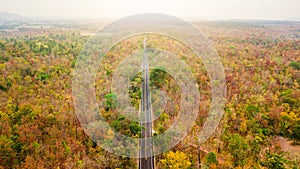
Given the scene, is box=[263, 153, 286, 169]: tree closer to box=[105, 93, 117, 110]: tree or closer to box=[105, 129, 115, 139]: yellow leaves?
box=[105, 129, 115, 139]: yellow leaves

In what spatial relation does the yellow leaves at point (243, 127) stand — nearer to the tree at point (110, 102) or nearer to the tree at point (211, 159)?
the tree at point (211, 159)

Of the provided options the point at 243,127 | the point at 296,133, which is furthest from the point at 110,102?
the point at 296,133

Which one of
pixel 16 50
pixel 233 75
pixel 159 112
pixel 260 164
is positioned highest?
pixel 16 50

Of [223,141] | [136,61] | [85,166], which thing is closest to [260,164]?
[223,141]

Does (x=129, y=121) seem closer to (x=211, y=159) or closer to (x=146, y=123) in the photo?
(x=146, y=123)

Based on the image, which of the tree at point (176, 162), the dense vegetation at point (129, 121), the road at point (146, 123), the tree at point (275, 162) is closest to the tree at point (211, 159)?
the dense vegetation at point (129, 121)

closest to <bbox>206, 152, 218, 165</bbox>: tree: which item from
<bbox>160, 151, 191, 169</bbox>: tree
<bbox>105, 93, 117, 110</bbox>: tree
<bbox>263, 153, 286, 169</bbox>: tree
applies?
<bbox>160, 151, 191, 169</bbox>: tree

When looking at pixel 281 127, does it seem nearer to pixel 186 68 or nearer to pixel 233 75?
pixel 233 75
